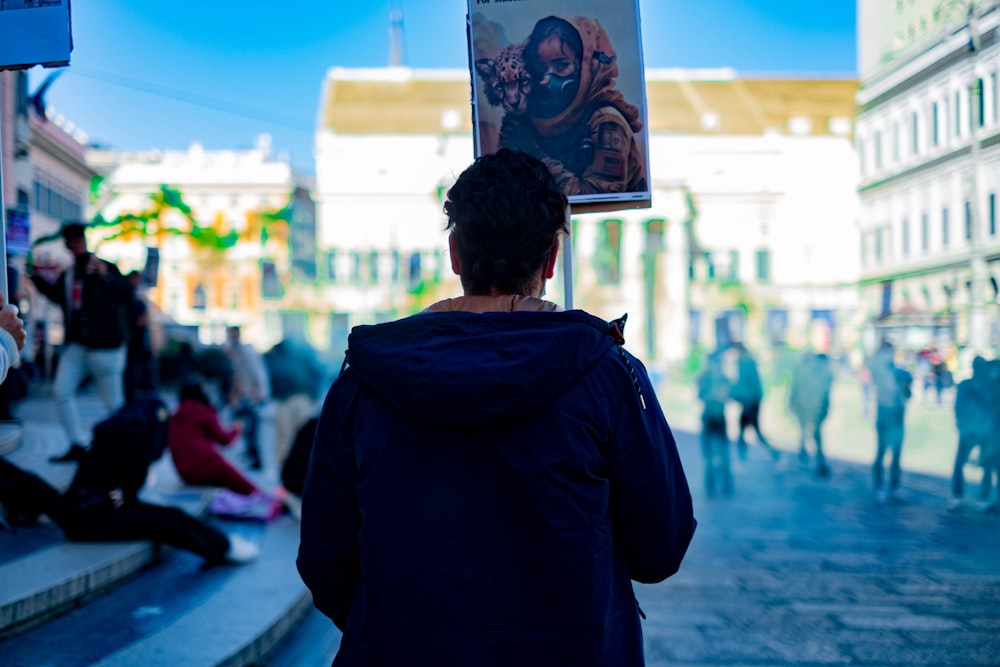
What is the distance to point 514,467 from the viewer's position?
1327 mm

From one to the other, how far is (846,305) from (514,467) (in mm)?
21823

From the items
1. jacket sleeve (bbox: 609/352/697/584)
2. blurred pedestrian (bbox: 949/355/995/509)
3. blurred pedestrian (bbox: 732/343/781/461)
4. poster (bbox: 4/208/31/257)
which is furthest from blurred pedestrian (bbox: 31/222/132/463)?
blurred pedestrian (bbox: 949/355/995/509)

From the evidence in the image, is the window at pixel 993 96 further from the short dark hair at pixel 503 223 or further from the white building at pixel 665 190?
the white building at pixel 665 190

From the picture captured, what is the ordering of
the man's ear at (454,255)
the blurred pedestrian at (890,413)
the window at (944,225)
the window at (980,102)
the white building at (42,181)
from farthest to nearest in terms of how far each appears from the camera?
the white building at (42,181), the blurred pedestrian at (890,413), the window at (944,225), the window at (980,102), the man's ear at (454,255)

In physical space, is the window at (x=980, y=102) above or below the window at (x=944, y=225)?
above

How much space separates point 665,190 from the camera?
51781 mm

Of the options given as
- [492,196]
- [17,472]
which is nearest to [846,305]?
[17,472]

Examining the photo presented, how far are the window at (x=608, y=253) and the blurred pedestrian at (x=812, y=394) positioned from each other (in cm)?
4217

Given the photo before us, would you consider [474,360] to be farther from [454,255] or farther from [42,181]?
[42,181]

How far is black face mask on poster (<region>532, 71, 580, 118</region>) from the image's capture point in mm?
2270

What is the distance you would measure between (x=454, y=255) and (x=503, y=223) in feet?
0.41

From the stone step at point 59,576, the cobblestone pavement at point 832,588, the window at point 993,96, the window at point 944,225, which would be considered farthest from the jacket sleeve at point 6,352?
the window at point 944,225

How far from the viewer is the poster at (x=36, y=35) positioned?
7.48 feet

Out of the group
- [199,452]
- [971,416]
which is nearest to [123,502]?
[199,452]
